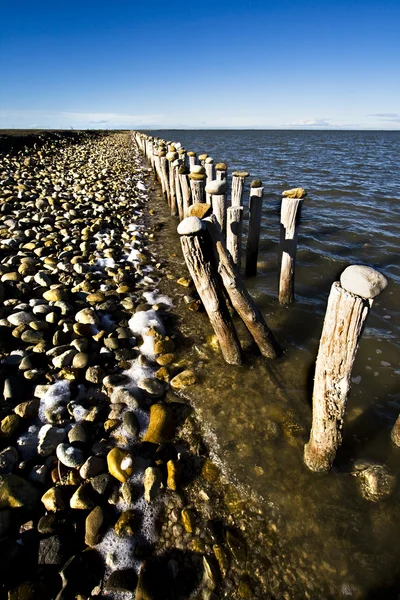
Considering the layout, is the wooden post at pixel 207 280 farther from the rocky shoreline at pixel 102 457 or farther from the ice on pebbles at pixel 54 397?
the ice on pebbles at pixel 54 397

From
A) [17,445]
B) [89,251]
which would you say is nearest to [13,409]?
[17,445]

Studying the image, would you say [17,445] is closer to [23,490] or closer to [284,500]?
[23,490]

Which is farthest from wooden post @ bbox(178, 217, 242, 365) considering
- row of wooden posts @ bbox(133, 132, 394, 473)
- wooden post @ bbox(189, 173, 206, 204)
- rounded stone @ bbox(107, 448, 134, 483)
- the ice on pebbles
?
wooden post @ bbox(189, 173, 206, 204)

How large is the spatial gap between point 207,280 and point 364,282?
1.89 metres

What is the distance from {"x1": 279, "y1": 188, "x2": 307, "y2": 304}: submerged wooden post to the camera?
459cm

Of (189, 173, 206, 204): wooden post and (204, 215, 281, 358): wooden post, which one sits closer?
(204, 215, 281, 358): wooden post

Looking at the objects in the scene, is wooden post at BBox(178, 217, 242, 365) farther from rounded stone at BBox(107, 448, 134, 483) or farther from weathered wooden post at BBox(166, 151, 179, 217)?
weathered wooden post at BBox(166, 151, 179, 217)

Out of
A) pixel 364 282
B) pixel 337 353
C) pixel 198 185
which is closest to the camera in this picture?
pixel 364 282

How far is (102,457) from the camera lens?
2951 mm

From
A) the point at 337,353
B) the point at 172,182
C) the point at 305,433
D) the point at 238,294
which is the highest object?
the point at 172,182

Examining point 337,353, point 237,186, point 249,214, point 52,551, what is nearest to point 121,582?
point 52,551

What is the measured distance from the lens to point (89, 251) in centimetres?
719

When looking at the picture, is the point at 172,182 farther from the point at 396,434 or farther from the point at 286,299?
the point at 396,434

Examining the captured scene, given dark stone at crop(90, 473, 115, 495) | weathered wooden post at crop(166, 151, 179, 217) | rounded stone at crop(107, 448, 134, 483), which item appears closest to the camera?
dark stone at crop(90, 473, 115, 495)
